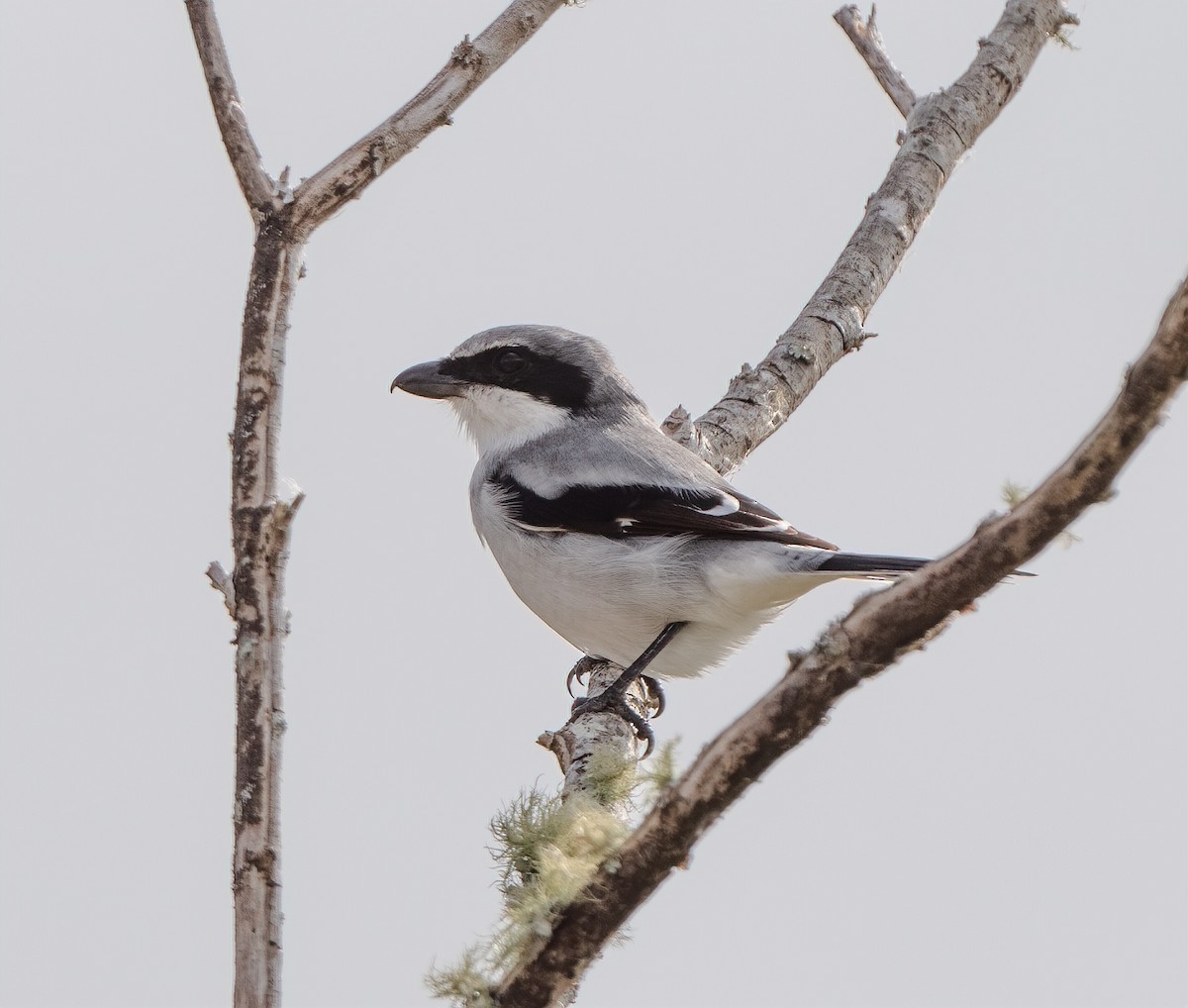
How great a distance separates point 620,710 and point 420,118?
6.68ft

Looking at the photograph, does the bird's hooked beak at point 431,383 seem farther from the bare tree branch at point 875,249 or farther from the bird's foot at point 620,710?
the bird's foot at point 620,710

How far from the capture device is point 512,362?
17.0 ft

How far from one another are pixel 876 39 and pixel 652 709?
381 centimetres

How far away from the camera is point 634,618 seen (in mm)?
4383

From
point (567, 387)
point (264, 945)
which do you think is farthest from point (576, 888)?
point (567, 387)

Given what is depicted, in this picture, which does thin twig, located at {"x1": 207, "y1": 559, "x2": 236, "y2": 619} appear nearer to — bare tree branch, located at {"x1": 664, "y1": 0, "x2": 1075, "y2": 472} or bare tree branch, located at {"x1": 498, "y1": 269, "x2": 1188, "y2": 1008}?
bare tree branch, located at {"x1": 498, "y1": 269, "x2": 1188, "y2": 1008}

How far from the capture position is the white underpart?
16.6 ft

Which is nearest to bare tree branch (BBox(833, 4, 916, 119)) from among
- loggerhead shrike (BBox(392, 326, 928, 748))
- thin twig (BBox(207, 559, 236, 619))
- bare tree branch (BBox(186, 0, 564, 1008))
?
loggerhead shrike (BBox(392, 326, 928, 748))

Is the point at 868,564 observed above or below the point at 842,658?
above

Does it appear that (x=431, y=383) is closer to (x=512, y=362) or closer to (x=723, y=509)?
(x=512, y=362)

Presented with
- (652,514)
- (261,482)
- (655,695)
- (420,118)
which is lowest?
(261,482)

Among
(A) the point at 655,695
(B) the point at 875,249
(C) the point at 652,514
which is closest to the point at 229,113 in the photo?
(C) the point at 652,514

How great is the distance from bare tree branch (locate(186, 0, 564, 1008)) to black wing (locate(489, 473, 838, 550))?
1.41 metres

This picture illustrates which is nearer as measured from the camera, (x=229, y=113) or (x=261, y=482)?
(x=261, y=482)
